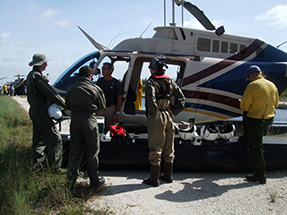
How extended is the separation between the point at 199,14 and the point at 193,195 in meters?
5.17

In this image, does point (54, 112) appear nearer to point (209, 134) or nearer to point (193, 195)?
point (193, 195)

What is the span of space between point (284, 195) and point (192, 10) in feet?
17.4

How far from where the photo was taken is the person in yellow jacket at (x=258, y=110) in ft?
13.2

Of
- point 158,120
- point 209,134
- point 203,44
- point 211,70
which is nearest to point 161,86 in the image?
point 158,120

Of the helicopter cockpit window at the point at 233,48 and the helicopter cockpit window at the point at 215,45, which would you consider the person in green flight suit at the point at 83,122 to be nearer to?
the helicopter cockpit window at the point at 215,45

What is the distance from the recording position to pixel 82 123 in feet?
11.1

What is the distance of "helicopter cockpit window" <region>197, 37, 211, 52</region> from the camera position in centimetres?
608

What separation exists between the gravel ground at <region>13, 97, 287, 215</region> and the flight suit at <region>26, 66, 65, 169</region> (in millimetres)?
710

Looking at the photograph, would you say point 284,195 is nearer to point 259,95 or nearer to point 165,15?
point 259,95

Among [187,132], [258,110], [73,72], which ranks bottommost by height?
[187,132]

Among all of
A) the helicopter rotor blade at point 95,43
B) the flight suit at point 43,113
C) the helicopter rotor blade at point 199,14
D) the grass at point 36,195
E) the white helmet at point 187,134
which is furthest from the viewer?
the helicopter rotor blade at point 199,14

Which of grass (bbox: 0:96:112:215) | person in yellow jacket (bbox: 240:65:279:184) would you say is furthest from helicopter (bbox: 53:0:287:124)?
grass (bbox: 0:96:112:215)

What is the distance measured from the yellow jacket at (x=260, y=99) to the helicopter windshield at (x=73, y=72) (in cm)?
371

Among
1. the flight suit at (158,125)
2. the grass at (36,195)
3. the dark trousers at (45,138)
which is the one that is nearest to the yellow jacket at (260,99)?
the flight suit at (158,125)
